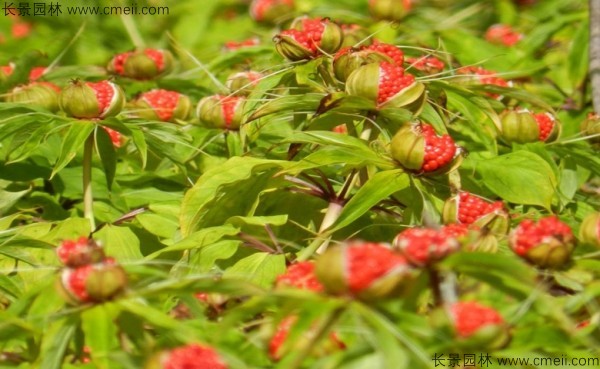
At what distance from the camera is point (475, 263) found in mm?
942

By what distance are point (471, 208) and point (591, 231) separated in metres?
0.21

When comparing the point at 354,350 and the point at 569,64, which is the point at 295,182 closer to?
the point at 354,350

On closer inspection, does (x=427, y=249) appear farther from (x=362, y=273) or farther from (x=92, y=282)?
(x=92, y=282)

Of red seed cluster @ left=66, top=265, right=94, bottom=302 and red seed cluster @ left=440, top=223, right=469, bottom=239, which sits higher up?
red seed cluster @ left=66, top=265, right=94, bottom=302

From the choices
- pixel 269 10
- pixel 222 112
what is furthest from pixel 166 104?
pixel 269 10

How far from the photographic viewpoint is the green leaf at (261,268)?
138 cm

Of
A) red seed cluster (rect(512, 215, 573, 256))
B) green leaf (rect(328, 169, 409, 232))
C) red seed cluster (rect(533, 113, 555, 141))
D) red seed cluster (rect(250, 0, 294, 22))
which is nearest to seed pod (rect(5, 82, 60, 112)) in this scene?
green leaf (rect(328, 169, 409, 232))

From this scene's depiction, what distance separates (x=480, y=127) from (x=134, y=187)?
23.4 inches

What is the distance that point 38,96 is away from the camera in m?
1.90

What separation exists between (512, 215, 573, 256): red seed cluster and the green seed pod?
1.96 ft

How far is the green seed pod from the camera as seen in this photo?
1780mm

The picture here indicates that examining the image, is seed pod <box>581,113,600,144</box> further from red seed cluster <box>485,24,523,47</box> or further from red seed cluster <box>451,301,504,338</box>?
red seed cluster <box>485,24,523,47</box>

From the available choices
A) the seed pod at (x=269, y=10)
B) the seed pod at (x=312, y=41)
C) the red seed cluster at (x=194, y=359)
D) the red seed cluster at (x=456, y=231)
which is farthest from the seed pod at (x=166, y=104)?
the seed pod at (x=269, y=10)

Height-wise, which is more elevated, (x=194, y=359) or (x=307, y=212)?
(x=194, y=359)
